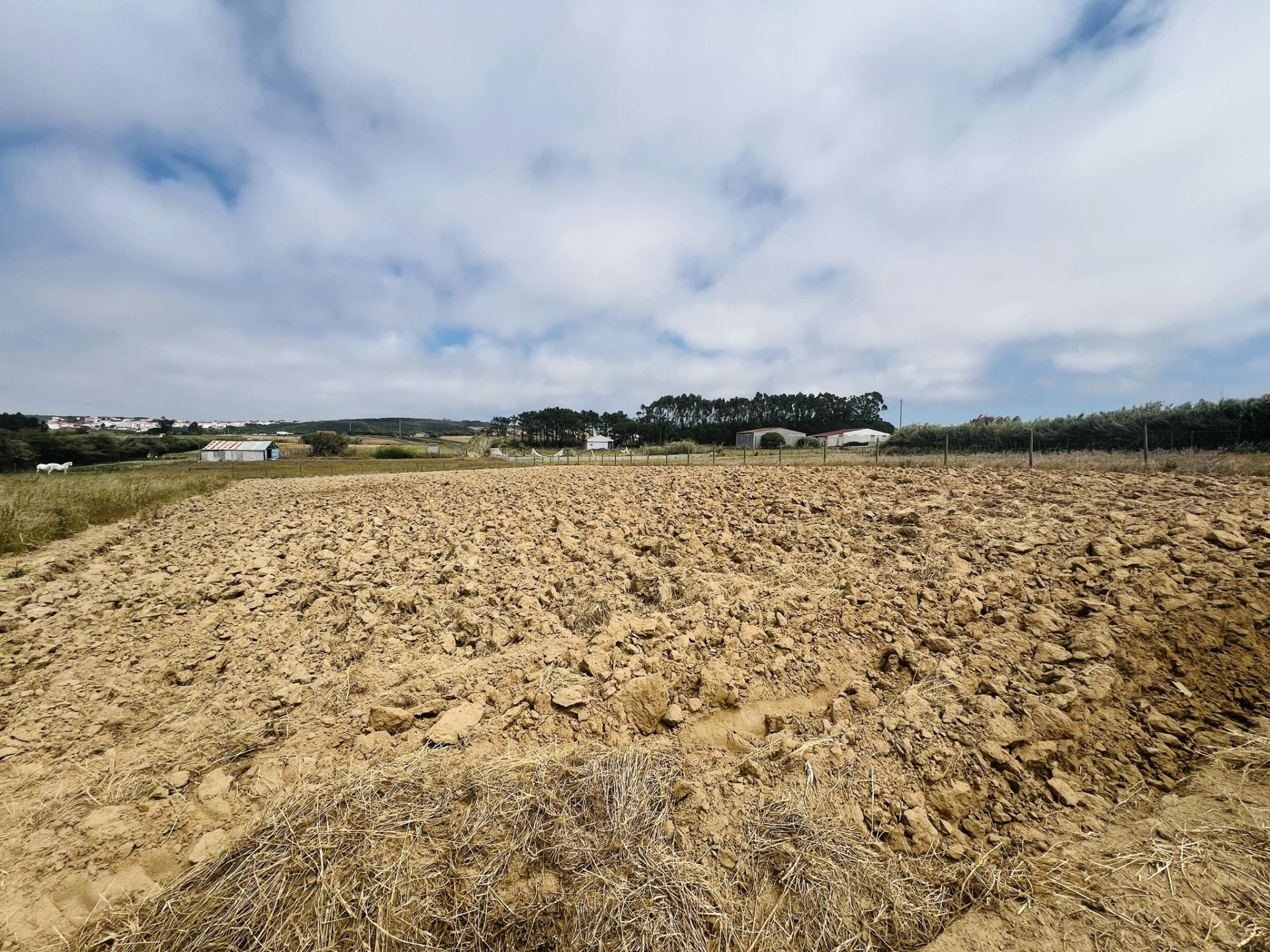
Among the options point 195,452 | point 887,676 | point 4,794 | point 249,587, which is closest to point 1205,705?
point 887,676

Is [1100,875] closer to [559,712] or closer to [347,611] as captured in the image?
[559,712]

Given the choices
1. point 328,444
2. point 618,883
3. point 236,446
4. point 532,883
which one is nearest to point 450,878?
point 532,883

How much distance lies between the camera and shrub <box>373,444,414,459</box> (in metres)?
56.4

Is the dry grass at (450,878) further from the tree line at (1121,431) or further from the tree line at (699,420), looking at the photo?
the tree line at (699,420)

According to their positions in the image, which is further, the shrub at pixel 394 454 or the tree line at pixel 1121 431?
the shrub at pixel 394 454

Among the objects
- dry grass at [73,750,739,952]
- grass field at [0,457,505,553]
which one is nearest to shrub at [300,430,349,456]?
grass field at [0,457,505,553]

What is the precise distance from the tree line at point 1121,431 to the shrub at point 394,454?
5308 cm

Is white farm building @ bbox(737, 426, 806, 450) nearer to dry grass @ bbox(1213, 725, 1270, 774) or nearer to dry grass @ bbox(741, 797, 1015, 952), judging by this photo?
dry grass @ bbox(1213, 725, 1270, 774)

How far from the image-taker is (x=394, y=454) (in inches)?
2308

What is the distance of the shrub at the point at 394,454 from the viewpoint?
5641 centimetres

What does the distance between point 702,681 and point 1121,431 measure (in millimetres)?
40330

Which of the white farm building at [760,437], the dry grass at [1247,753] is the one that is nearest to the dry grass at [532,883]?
the dry grass at [1247,753]

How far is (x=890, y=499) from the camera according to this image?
787 cm

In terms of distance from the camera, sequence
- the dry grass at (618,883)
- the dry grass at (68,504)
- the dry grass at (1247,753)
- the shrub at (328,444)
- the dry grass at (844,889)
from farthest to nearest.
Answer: the shrub at (328,444) → the dry grass at (68,504) → the dry grass at (1247,753) → the dry grass at (844,889) → the dry grass at (618,883)
